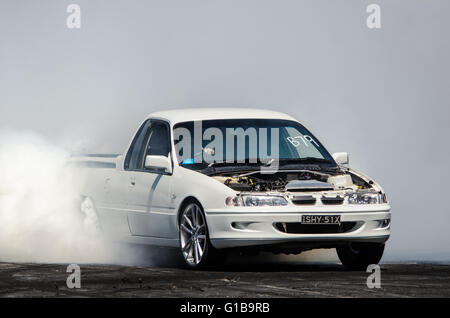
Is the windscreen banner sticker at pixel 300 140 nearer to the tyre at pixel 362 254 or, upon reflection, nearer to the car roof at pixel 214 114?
the car roof at pixel 214 114

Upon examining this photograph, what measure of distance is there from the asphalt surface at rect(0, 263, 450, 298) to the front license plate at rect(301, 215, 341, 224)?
49cm

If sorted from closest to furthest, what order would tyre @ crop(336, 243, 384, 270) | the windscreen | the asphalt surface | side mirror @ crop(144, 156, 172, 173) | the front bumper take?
the asphalt surface, the front bumper, tyre @ crop(336, 243, 384, 270), side mirror @ crop(144, 156, 172, 173), the windscreen

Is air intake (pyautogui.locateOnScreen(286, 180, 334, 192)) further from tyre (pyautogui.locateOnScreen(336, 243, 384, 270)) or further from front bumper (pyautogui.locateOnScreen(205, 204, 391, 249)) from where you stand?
tyre (pyautogui.locateOnScreen(336, 243, 384, 270))

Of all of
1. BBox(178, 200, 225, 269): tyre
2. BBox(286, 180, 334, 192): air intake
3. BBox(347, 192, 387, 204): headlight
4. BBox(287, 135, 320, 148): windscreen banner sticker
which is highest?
BBox(287, 135, 320, 148): windscreen banner sticker

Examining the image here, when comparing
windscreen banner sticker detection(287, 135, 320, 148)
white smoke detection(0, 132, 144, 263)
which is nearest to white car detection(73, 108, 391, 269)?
windscreen banner sticker detection(287, 135, 320, 148)

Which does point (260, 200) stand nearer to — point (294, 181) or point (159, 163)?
point (294, 181)

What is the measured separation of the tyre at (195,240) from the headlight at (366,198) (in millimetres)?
1407

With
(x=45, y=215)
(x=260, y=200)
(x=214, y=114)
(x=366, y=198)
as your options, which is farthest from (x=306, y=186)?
(x=45, y=215)

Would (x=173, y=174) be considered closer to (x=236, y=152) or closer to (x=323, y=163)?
(x=236, y=152)

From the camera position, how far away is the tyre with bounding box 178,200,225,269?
12562 millimetres

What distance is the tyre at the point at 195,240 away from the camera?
12.6 m

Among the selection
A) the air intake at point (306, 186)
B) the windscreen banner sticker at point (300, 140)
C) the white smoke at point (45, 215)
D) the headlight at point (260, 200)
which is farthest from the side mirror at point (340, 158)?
the white smoke at point (45, 215)

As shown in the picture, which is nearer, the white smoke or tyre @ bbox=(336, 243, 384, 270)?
tyre @ bbox=(336, 243, 384, 270)
